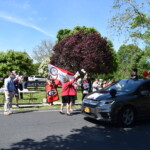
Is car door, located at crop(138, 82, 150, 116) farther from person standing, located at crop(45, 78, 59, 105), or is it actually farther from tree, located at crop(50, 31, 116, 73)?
tree, located at crop(50, 31, 116, 73)

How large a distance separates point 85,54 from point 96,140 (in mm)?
26187

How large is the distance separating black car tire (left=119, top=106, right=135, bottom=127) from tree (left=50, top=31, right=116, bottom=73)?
22.8 meters

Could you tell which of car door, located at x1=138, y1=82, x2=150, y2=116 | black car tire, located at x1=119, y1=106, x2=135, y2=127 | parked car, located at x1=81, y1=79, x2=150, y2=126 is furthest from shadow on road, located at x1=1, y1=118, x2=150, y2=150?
car door, located at x1=138, y1=82, x2=150, y2=116

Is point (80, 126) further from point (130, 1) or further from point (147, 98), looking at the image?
point (130, 1)

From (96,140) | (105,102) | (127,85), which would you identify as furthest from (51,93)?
(96,140)

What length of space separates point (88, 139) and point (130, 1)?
13.4 metres

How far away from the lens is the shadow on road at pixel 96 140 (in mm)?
5141

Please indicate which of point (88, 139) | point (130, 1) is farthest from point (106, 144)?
point (130, 1)

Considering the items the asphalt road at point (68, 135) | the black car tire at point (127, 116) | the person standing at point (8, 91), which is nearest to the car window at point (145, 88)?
the black car tire at point (127, 116)

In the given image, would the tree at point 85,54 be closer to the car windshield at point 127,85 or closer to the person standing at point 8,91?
the person standing at point 8,91

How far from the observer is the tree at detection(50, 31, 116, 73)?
30.9 m

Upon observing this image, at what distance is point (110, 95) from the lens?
7.35 m

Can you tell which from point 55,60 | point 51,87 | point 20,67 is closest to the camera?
point 51,87

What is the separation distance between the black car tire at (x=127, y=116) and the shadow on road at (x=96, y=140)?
0.25 meters
